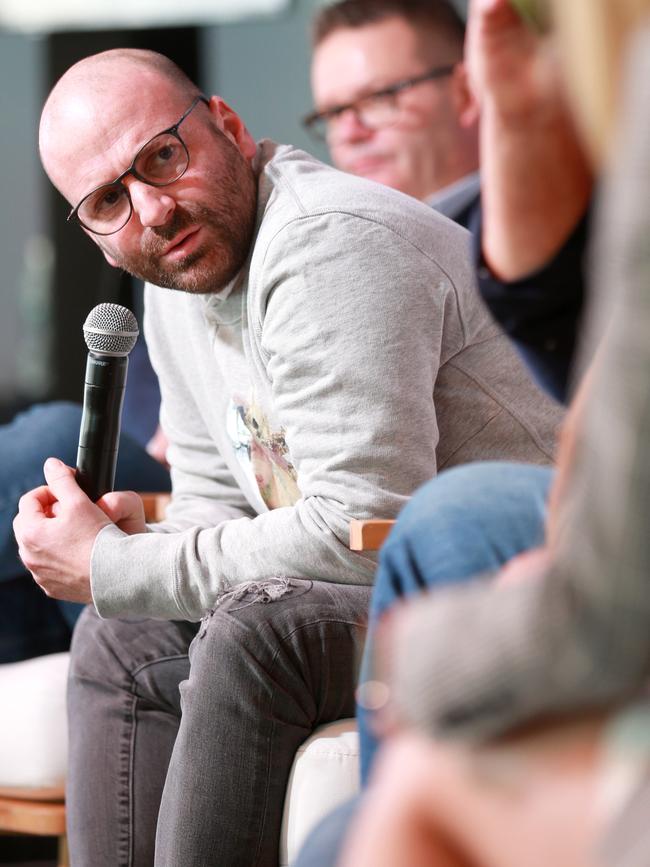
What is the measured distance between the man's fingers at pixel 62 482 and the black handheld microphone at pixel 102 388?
18 millimetres

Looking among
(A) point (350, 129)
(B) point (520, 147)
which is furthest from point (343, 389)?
(A) point (350, 129)

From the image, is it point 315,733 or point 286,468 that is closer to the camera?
point 315,733

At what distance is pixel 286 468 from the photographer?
1.47 m

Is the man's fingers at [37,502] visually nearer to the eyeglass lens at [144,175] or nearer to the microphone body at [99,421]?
the microphone body at [99,421]

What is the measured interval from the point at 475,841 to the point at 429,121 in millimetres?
2224

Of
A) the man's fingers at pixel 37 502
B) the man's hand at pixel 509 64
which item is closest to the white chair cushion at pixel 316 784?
the man's fingers at pixel 37 502

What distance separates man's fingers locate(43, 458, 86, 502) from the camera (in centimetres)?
143

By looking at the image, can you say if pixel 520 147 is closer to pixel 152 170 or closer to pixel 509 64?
pixel 509 64

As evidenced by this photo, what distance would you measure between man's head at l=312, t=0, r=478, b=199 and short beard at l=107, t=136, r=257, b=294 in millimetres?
1106

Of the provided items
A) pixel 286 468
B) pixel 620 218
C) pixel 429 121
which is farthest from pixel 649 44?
pixel 429 121

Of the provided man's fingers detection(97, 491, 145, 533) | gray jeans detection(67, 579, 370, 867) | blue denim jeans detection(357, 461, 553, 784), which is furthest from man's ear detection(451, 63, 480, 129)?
blue denim jeans detection(357, 461, 553, 784)

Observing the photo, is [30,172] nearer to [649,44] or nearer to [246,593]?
[246,593]

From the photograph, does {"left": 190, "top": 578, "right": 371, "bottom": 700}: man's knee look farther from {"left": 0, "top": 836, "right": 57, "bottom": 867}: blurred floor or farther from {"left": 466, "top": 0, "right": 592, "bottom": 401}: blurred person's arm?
{"left": 0, "top": 836, "right": 57, "bottom": 867}: blurred floor

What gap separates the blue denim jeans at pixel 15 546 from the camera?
1805 mm
